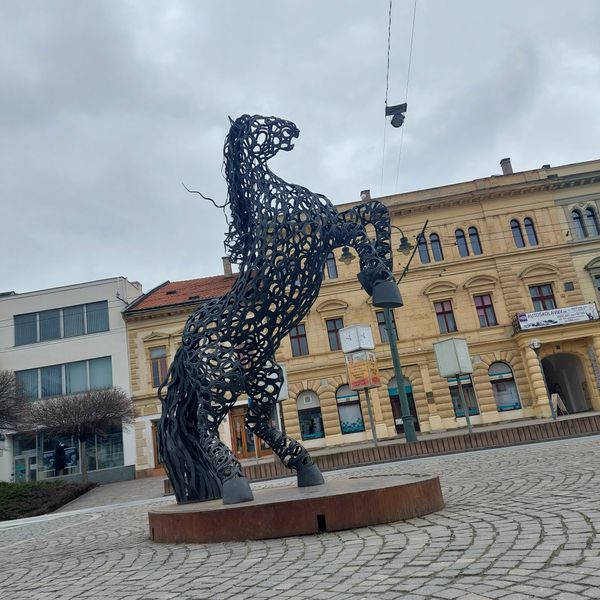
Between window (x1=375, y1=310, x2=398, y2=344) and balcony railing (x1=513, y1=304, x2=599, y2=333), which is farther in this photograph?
window (x1=375, y1=310, x2=398, y2=344)

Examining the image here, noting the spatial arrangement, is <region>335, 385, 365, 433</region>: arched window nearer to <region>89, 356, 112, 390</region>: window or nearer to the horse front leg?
<region>89, 356, 112, 390</region>: window

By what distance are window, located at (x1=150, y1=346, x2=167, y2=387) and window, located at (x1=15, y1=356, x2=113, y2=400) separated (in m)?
2.14

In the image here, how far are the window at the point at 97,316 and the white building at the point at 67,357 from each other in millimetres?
51

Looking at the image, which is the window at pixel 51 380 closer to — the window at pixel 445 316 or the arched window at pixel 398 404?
the arched window at pixel 398 404

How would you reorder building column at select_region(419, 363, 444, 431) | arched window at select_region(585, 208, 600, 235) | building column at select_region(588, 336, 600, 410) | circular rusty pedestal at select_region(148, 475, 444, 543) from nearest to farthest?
circular rusty pedestal at select_region(148, 475, 444, 543)
building column at select_region(588, 336, 600, 410)
building column at select_region(419, 363, 444, 431)
arched window at select_region(585, 208, 600, 235)

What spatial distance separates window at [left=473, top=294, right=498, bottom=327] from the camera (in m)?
26.6

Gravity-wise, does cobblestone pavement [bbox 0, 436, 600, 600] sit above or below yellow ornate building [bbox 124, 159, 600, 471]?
below

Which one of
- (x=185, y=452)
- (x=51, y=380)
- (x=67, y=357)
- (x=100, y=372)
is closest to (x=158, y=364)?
(x=100, y=372)

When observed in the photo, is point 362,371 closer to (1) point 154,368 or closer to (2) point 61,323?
(1) point 154,368

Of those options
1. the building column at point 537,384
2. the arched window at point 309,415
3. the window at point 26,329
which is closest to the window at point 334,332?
the arched window at point 309,415

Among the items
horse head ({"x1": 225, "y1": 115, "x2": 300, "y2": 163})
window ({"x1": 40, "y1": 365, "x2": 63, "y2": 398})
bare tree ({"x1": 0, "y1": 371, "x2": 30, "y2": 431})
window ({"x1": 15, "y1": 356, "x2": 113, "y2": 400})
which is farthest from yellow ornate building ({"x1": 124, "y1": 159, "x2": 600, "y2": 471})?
horse head ({"x1": 225, "y1": 115, "x2": 300, "y2": 163})

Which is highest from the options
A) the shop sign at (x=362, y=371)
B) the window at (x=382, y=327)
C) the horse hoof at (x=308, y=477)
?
the window at (x=382, y=327)

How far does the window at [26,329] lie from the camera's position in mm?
28484

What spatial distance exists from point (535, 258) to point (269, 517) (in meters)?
25.2
